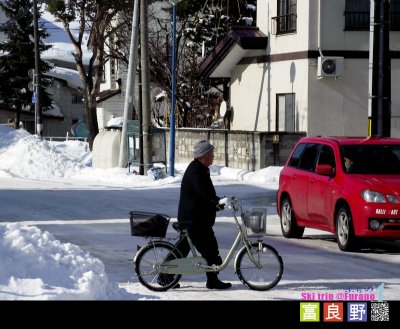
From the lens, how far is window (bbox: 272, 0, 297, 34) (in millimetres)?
A: 33594

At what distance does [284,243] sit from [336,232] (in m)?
1.31

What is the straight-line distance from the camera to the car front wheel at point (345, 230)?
15.5 m

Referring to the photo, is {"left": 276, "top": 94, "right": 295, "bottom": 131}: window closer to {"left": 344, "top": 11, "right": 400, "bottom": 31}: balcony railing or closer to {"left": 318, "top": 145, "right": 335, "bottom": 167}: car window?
{"left": 344, "top": 11, "right": 400, "bottom": 31}: balcony railing

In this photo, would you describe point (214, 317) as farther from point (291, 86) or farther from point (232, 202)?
point (291, 86)

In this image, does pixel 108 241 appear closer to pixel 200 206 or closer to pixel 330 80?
pixel 200 206

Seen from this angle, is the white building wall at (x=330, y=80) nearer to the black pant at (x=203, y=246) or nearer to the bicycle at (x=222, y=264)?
the bicycle at (x=222, y=264)

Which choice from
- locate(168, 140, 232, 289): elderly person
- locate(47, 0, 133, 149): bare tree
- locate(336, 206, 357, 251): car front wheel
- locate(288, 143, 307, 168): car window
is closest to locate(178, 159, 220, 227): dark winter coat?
locate(168, 140, 232, 289): elderly person

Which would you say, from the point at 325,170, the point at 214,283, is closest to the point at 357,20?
the point at 325,170

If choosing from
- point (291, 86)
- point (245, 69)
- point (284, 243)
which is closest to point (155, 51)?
point (245, 69)

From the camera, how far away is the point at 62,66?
92812 mm

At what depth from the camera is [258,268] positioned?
479 inches

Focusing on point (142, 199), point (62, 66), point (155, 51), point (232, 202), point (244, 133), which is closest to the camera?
point (232, 202)

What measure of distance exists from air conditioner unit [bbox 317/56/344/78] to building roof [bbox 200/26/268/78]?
11.9 feet

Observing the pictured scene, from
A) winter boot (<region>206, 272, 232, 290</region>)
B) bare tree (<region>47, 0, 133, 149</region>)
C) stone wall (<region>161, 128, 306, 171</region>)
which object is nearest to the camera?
winter boot (<region>206, 272, 232, 290</region>)
